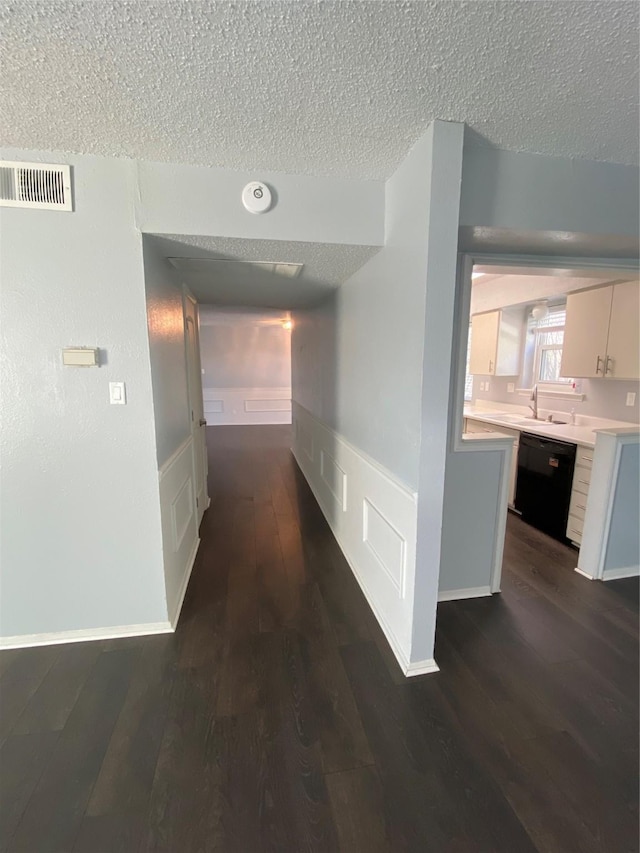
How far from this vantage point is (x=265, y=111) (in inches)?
52.7

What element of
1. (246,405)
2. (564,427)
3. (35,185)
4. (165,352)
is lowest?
(246,405)

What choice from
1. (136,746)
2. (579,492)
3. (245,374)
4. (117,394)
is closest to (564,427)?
(579,492)

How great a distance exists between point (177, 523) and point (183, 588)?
0.46 meters

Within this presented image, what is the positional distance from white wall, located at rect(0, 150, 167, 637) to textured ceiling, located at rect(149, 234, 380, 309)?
300 mm

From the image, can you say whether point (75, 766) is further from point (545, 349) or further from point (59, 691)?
point (545, 349)

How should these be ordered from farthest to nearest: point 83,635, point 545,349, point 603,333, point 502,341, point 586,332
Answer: point 502,341
point 545,349
point 586,332
point 603,333
point 83,635

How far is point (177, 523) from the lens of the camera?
2.29 metres

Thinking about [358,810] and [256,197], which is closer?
[358,810]

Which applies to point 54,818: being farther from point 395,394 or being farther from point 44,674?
point 395,394

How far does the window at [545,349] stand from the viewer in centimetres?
381

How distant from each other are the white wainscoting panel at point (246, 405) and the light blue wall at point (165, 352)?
6003 millimetres

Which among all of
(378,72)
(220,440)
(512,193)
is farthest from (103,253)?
(220,440)

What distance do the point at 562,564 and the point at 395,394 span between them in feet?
6.90

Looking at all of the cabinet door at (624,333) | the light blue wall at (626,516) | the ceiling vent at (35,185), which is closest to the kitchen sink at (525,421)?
the cabinet door at (624,333)
